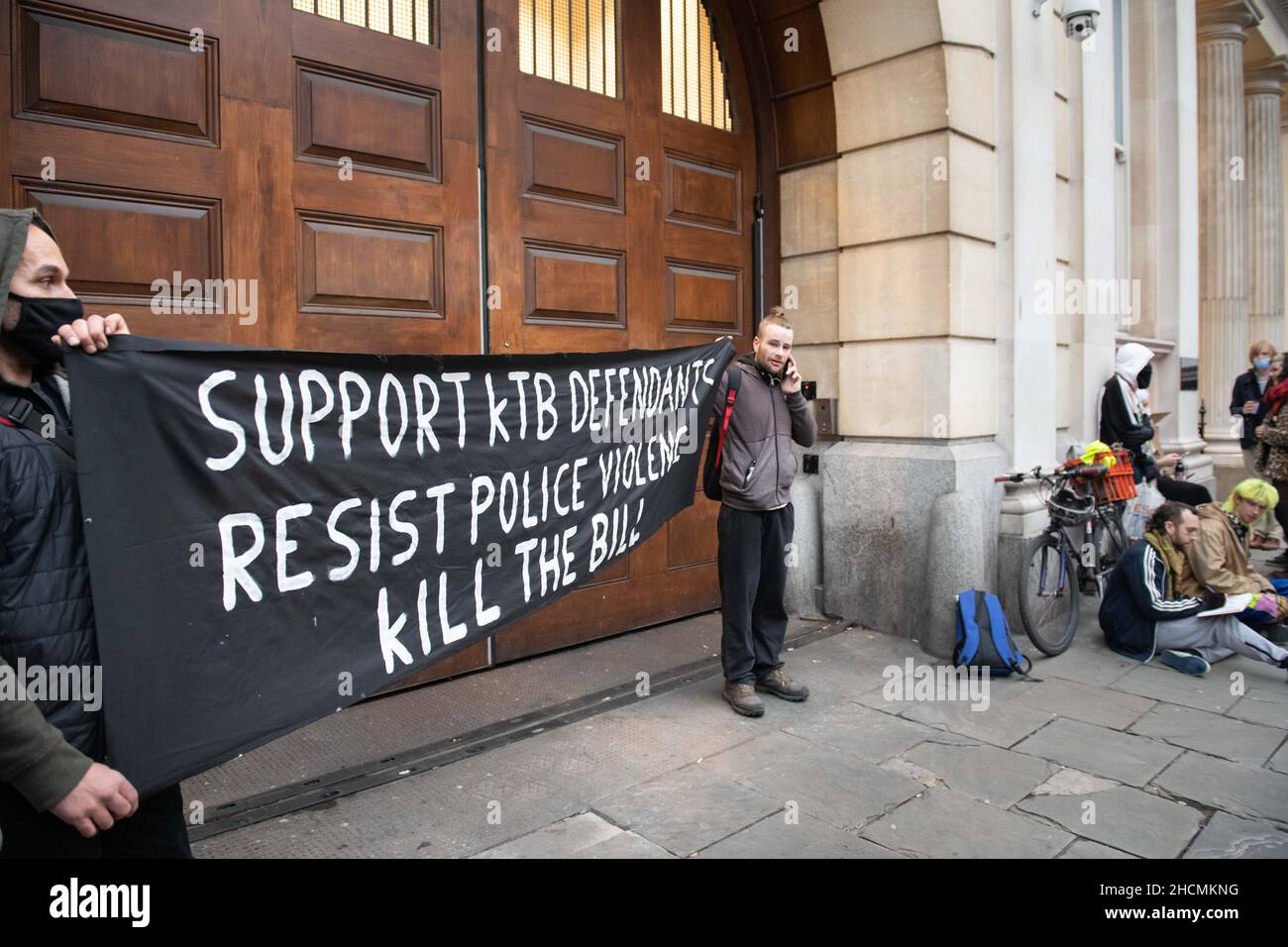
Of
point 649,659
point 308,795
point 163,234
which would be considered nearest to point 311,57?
point 163,234

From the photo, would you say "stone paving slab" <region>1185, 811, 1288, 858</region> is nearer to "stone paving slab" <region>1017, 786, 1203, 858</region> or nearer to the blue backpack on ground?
"stone paving slab" <region>1017, 786, 1203, 858</region>

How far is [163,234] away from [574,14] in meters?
2.84

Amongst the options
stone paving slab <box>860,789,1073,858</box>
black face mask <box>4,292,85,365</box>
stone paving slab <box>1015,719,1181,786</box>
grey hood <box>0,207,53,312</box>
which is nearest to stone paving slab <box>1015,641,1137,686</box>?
stone paving slab <box>1015,719,1181,786</box>

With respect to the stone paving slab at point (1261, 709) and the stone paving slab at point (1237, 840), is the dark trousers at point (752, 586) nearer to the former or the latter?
the stone paving slab at point (1237, 840)

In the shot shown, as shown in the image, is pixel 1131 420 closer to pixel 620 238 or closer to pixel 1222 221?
pixel 620 238

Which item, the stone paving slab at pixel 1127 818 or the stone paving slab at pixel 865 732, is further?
the stone paving slab at pixel 865 732

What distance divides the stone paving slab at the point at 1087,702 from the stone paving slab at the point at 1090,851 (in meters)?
1.38

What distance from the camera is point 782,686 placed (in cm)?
465

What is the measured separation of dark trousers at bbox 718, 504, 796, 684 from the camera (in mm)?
4500

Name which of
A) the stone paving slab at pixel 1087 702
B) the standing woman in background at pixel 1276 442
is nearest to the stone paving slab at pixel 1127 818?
the stone paving slab at pixel 1087 702

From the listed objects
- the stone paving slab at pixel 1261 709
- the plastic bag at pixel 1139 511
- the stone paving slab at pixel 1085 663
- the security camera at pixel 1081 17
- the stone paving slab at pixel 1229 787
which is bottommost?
the stone paving slab at pixel 1229 787

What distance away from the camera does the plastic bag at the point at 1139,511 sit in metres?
7.35

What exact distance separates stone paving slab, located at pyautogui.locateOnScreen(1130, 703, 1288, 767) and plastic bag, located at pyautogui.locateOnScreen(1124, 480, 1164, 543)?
281cm
